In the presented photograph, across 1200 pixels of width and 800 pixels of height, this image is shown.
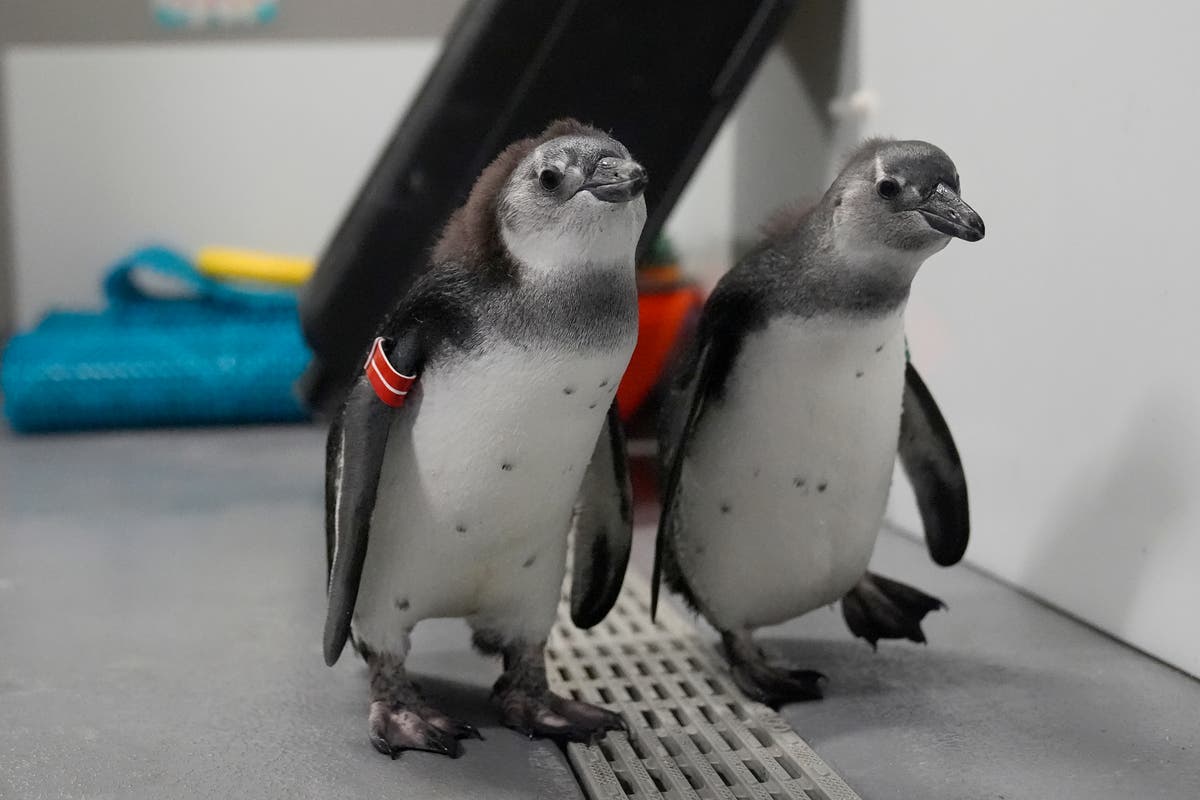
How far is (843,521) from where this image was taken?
111cm

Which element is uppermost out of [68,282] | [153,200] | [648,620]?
[648,620]

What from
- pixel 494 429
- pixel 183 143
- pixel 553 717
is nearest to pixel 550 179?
pixel 494 429

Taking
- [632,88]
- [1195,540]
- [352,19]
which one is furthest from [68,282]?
[1195,540]

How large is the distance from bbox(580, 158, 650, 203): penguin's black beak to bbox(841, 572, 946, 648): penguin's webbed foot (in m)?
0.57

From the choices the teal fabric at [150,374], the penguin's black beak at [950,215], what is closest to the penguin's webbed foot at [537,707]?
the penguin's black beak at [950,215]

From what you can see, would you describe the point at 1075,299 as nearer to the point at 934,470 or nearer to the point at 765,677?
the point at 934,470

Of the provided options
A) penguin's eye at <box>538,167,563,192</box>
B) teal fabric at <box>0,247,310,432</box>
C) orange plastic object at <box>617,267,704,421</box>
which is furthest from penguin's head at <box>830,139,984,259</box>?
teal fabric at <box>0,247,310,432</box>

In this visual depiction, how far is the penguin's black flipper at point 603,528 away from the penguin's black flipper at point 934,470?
308mm

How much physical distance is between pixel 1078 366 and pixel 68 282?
2.62m

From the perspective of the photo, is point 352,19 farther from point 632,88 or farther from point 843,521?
point 843,521

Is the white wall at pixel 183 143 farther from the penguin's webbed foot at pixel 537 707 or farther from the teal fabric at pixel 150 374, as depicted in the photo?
the penguin's webbed foot at pixel 537 707

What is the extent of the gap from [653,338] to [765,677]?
3.55 ft

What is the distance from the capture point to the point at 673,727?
106 centimetres

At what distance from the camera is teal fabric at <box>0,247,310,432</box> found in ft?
7.79
